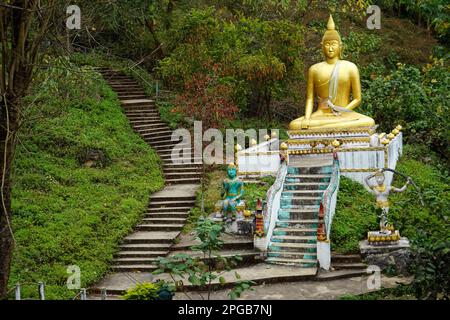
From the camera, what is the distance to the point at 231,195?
1343 cm

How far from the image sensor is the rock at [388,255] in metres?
11.8

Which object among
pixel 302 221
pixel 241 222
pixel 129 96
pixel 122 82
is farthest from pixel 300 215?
pixel 122 82

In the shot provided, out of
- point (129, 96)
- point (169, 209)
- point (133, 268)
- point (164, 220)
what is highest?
point (129, 96)

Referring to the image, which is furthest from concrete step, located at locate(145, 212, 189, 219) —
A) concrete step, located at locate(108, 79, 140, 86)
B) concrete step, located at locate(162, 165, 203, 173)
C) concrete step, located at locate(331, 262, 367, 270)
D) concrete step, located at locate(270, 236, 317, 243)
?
concrete step, located at locate(108, 79, 140, 86)

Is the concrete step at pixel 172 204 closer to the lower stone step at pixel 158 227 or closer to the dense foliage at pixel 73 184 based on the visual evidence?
the dense foliage at pixel 73 184

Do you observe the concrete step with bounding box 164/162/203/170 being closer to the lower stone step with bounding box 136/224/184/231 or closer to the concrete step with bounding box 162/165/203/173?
the concrete step with bounding box 162/165/203/173

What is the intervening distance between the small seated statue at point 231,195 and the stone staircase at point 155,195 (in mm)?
1211

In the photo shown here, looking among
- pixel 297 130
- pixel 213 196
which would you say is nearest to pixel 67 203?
pixel 213 196

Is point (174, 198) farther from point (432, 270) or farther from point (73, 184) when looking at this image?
point (432, 270)

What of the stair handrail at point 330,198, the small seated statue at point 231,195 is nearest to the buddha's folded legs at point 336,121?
the stair handrail at point 330,198

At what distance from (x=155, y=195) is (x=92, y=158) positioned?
2559 millimetres

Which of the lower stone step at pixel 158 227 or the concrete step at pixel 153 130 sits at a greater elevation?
the concrete step at pixel 153 130

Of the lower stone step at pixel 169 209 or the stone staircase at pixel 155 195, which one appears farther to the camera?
the lower stone step at pixel 169 209

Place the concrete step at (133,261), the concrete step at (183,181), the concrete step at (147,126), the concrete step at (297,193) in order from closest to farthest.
A: the concrete step at (133,261) → the concrete step at (297,193) → the concrete step at (183,181) → the concrete step at (147,126)
